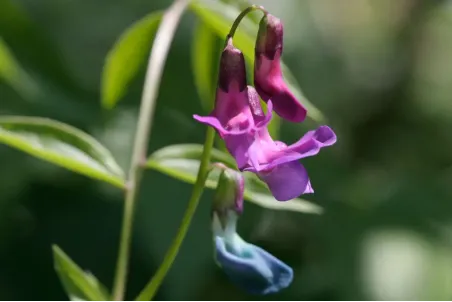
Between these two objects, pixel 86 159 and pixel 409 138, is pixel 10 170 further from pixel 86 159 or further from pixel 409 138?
pixel 409 138

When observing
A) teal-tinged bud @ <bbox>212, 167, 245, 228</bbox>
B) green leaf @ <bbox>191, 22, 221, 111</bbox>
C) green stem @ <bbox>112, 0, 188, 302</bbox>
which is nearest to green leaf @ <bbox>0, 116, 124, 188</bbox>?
green stem @ <bbox>112, 0, 188, 302</bbox>

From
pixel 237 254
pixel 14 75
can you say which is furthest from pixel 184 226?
pixel 14 75

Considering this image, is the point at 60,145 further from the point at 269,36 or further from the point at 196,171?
the point at 269,36

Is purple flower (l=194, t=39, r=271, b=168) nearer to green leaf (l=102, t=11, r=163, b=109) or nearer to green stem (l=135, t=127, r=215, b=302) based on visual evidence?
green stem (l=135, t=127, r=215, b=302)

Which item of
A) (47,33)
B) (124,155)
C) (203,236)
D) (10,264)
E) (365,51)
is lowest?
(10,264)

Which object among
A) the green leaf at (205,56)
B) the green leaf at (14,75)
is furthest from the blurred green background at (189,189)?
the green leaf at (205,56)

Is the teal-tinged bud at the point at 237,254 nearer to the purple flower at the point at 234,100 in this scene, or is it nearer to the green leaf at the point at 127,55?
the purple flower at the point at 234,100

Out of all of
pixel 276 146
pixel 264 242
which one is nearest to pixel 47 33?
pixel 264 242
